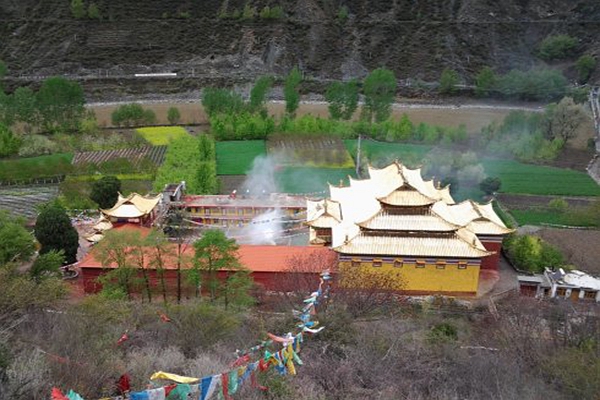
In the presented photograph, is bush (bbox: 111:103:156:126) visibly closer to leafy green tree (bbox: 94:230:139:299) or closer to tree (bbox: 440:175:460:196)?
tree (bbox: 440:175:460:196)

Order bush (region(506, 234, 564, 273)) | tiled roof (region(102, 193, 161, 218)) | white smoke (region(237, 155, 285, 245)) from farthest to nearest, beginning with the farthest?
white smoke (region(237, 155, 285, 245))
tiled roof (region(102, 193, 161, 218))
bush (region(506, 234, 564, 273))

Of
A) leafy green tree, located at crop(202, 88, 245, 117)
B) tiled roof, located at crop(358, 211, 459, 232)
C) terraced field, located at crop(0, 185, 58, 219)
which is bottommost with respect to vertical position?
terraced field, located at crop(0, 185, 58, 219)

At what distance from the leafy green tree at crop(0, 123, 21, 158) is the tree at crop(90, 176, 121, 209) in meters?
15.9

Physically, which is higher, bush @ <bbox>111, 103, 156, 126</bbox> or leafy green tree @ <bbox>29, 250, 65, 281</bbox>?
leafy green tree @ <bbox>29, 250, 65, 281</bbox>

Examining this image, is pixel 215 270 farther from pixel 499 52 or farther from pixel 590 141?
pixel 499 52

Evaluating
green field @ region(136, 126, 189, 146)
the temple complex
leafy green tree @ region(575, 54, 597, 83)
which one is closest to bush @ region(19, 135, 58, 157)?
green field @ region(136, 126, 189, 146)

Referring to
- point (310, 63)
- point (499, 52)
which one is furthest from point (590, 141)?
point (310, 63)

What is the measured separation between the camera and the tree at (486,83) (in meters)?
69.2

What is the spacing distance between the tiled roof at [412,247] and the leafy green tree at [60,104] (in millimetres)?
37481

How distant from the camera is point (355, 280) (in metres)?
23.5

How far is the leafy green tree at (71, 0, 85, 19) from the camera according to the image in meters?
80.9

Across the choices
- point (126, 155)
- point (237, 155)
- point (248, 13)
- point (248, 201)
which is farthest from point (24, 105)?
point (248, 13)

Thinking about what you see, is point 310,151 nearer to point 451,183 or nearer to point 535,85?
point 451,183

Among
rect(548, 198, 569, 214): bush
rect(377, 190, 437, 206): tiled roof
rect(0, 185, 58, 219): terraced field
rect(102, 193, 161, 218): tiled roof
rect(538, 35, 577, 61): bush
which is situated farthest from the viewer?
rect(538, 35, 577, 61): bush
